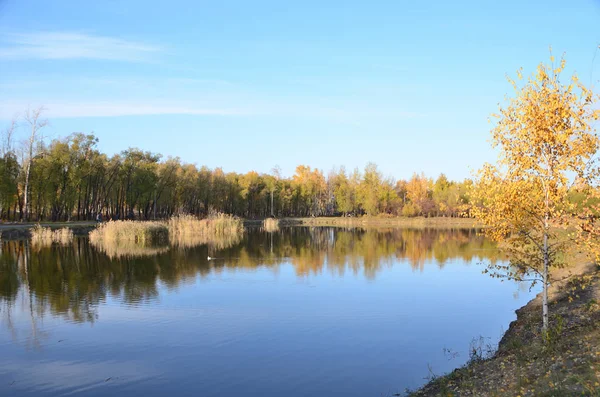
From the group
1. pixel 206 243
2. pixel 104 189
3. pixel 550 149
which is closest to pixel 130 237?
pixel 206 243

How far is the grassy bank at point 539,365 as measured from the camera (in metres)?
7.43

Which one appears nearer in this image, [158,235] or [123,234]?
[123,234]

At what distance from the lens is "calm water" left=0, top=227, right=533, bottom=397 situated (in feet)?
33.2

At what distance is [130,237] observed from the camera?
41.0 metres

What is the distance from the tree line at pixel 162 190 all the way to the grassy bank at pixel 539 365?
122 inches

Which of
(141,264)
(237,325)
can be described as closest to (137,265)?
(141,264)

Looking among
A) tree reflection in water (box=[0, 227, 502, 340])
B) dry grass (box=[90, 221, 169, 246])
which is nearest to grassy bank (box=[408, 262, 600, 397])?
tree reflection in water (box=[0, 227, 502, 340])

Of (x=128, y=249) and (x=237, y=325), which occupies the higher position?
(x=128, y=249)

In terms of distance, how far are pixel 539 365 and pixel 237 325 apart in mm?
8432

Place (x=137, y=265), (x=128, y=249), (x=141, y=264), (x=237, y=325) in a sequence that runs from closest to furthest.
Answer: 1. (x=237, y=325)
2. (x=137, y=265)
3. (x=141, y=264)
4. (x=128, y=249)

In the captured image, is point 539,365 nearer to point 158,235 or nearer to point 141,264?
point 141,264

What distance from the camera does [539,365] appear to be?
8.48 meters

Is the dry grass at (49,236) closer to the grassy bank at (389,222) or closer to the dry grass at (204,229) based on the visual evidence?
the dry grass at (204,229)

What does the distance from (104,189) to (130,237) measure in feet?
59.7
